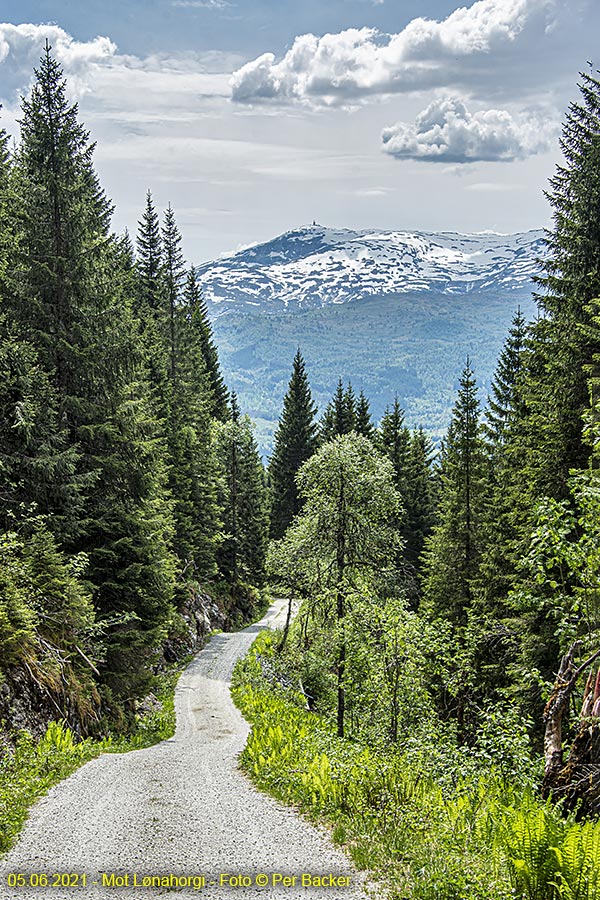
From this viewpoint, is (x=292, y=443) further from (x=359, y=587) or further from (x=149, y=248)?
(x=359, y=587)

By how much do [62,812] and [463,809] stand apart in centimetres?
514

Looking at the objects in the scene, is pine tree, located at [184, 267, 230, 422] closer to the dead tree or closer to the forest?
the forest

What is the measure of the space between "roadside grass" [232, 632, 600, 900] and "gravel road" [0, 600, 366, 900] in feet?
1.33

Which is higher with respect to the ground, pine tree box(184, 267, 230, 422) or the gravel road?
pine tree box(184, 267, 230, 422)

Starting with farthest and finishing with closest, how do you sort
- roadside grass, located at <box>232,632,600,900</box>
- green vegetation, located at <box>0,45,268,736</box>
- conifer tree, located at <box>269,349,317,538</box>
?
conifer tree, located at <box>269,349,317,538</box>
green vegetation, located at <box>0,45,268,736</box>
roadside grass, located at <box>232,632,600,900</box>

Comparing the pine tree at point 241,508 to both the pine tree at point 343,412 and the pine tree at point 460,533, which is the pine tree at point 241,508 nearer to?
the pine tree at point 343,412

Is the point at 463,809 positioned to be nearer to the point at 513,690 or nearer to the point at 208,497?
the point at 513,690

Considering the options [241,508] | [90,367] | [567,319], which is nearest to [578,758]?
[567,319]

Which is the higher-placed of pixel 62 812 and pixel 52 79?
pixel 52 79

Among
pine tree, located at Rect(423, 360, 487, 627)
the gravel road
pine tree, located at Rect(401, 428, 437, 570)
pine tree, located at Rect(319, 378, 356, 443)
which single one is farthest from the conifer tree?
the gravel road

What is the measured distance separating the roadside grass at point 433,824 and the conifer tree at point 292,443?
152ft

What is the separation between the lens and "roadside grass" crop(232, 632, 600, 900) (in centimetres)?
542

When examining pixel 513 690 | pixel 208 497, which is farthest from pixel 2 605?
pixel 208 497

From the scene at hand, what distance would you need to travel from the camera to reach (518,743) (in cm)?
862
